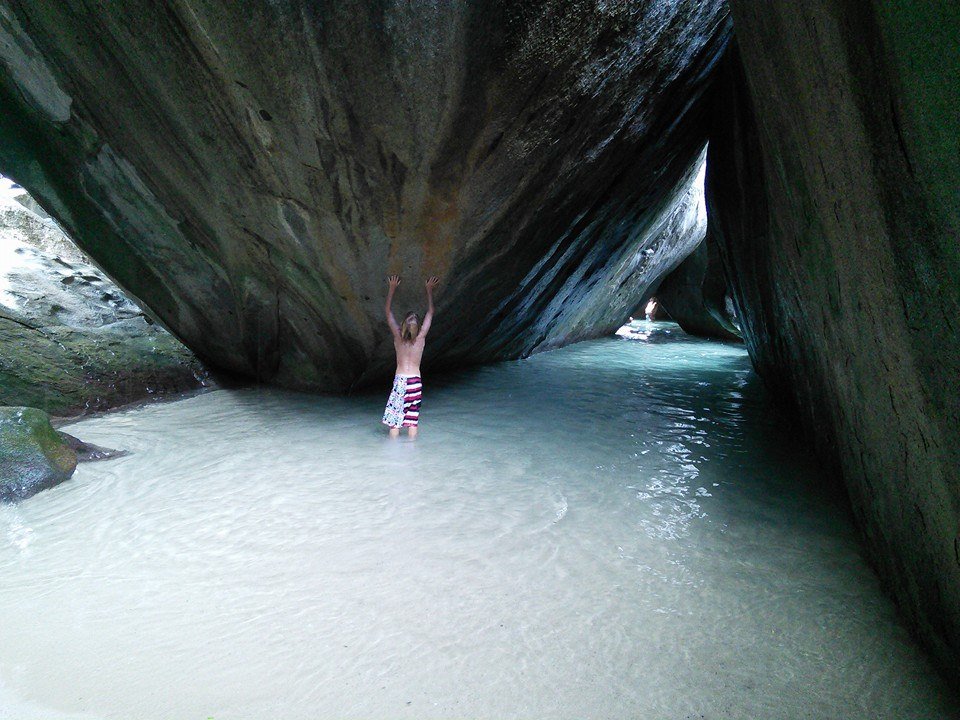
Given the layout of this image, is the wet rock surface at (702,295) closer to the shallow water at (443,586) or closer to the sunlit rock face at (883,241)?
the shallow water at (443,586)

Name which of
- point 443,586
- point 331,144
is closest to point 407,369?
point 331,144

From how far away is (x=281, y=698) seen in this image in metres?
2.29

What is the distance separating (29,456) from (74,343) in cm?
305

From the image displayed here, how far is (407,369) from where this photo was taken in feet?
19.9

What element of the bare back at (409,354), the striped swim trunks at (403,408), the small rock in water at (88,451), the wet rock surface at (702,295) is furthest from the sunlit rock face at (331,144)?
the wet rock surface at (702,295)

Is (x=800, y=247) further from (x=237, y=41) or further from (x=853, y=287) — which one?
(x=237, y=41)

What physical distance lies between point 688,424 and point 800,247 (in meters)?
2.92

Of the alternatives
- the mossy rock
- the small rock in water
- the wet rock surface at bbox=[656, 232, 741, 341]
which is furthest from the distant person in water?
the wet rock surface at bbox=[656, 232, 741, 341]

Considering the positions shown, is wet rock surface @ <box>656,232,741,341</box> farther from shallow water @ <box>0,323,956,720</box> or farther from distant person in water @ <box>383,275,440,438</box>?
shallow water @ <box>0,323,956,720</box>

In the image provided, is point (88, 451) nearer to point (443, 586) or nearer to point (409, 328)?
point (409, 328)

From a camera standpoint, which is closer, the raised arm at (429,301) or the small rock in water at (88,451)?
the small rock in water at (88,451)

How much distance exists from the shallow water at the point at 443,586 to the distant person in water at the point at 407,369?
0.27m

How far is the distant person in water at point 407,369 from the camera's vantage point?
5762 mm

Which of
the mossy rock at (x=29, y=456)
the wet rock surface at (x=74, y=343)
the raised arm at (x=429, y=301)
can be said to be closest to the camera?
the mossy rock at (x=29, y=456)
